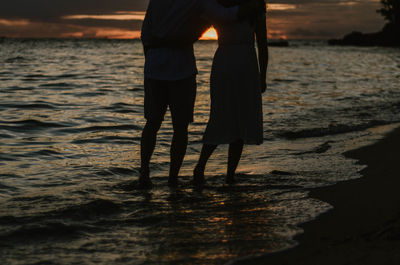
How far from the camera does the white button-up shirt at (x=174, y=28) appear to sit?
13.3 ft

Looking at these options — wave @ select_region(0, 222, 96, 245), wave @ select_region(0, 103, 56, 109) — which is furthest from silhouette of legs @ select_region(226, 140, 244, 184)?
wave @ select_region(0, 103, 56, 109)

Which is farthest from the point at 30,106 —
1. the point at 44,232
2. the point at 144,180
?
the point at 44,232

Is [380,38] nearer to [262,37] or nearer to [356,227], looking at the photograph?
[262,37]

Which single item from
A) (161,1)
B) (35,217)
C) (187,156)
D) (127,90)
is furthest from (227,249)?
(127,90)

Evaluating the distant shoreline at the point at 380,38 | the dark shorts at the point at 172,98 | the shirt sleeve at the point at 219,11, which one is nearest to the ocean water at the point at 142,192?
the dark shorts at the point at 172,98

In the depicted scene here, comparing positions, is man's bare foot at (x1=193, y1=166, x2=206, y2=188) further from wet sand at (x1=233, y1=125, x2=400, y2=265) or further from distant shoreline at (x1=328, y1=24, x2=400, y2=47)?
distant shoreline at (x1=328, y1=24, x2=400, y2=47)

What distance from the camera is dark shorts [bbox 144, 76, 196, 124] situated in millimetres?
4281

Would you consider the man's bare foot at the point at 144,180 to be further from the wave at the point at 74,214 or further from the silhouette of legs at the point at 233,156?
the silhouette of legs at the point at 233,156

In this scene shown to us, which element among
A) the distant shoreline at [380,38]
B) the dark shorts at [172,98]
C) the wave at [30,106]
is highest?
the distant shoreline at [380,38]

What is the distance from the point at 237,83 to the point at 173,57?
0.60 m

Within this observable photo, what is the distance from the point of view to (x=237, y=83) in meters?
4.26

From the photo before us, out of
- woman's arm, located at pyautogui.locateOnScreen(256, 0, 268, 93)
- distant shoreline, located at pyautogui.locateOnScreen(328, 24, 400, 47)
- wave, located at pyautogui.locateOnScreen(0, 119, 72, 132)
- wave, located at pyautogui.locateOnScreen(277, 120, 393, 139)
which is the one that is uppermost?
distant shoreline, located at pyautogui.locateOnScreen(328, 24, 400, 47)

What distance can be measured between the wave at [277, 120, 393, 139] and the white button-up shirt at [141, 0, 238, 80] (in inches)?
153

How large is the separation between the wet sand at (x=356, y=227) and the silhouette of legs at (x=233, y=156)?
77cm
